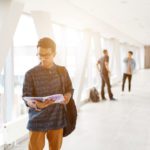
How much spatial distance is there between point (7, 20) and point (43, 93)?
2.19 meters

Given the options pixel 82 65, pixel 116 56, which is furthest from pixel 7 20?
pixel 116 56

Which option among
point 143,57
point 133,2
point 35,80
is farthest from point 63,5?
point 143,57

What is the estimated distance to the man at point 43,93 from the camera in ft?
9.08

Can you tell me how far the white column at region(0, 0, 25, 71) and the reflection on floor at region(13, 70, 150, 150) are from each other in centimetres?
181

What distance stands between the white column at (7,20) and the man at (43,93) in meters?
1.96

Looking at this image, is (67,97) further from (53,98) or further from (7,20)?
(7,20)

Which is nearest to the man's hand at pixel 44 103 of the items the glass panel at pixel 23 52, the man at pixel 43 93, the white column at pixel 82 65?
the man at pixel 43 93

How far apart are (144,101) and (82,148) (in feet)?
18.7

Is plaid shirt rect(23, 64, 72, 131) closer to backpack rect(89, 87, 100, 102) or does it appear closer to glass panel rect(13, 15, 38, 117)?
glass panel rect(13, 15, 38, 117)

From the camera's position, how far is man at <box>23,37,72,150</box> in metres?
2.77

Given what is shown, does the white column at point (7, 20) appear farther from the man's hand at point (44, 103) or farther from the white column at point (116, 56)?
the white column at point (116, 56)

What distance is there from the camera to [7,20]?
4590 mm

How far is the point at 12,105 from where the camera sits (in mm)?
6266

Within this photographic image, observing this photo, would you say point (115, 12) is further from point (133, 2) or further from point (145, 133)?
point (145, 133)
